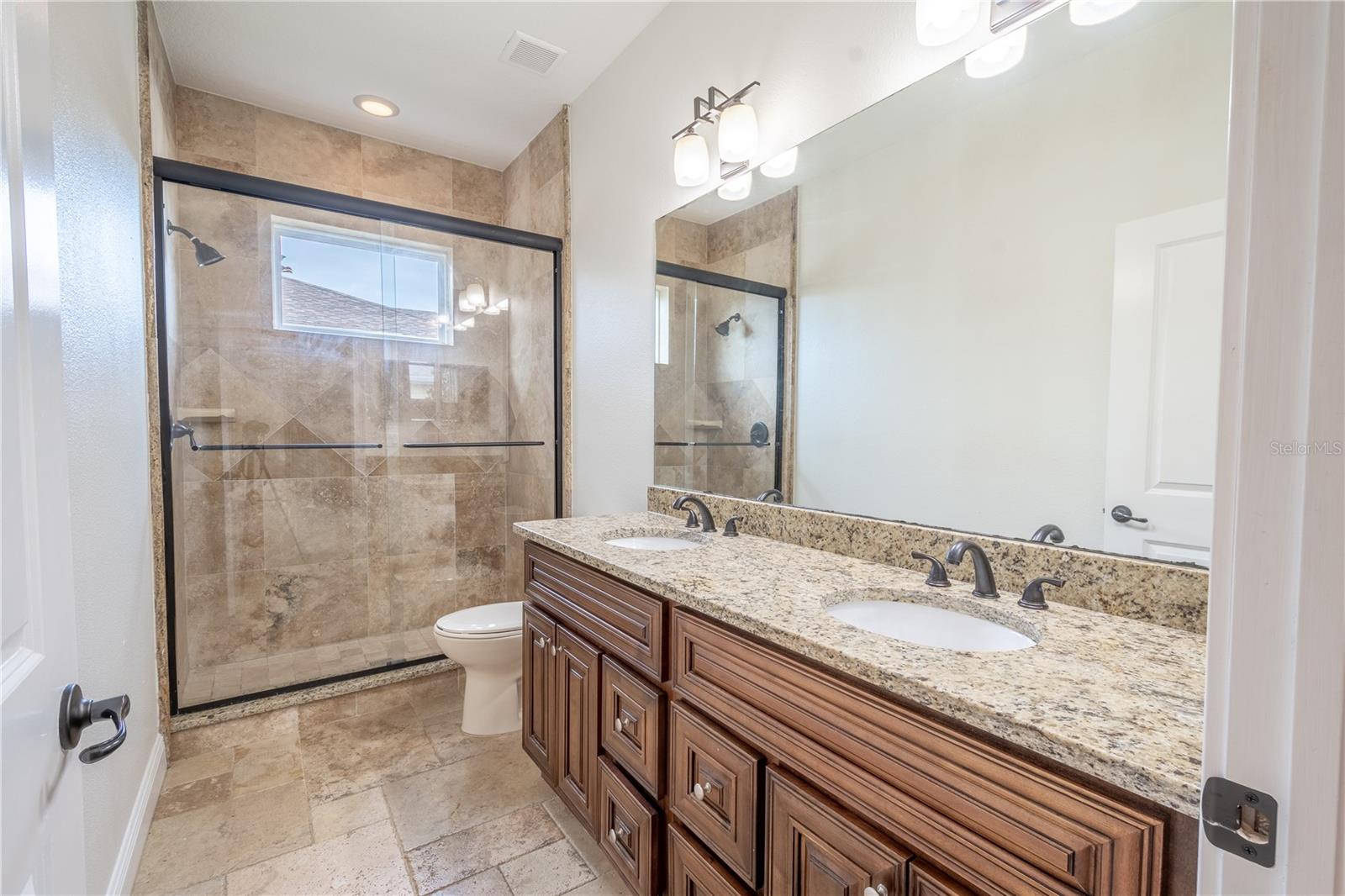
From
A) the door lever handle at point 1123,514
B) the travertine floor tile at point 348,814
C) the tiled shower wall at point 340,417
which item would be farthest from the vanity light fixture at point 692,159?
the travertine floor tile at point 348,814

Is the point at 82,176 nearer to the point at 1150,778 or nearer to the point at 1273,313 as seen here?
the point at 1273,313

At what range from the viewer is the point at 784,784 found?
0.94m

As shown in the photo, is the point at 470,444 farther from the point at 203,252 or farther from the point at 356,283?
the point at 203,252

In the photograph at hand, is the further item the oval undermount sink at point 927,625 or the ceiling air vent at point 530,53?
the ceiling air vent at point 530,53

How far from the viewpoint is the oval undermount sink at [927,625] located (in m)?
1.03

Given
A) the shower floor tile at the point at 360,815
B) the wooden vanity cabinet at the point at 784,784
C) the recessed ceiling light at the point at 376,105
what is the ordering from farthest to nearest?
the recessed ceiling light at the point at 376,105, the shower floor tile at the point at 360,815, the wooden vanity cabinet at the point at 784,784

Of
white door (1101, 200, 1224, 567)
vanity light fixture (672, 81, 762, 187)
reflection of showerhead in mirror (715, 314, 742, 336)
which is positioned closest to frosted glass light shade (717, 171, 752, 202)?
vanity light fixture (672, 81, 762, 187)

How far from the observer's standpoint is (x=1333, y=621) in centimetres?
39

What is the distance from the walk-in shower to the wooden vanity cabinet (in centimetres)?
151

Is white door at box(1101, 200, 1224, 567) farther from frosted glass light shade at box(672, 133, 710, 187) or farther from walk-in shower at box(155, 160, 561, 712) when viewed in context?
walk-in shower at box(155, 160, 561, 712)

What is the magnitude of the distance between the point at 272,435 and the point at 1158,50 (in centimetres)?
338

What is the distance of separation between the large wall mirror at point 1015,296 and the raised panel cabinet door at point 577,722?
73 cm

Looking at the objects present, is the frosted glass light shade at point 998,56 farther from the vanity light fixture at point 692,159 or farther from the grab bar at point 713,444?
the grab bar at point 713,444

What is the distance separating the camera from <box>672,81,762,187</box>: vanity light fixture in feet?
5.61
